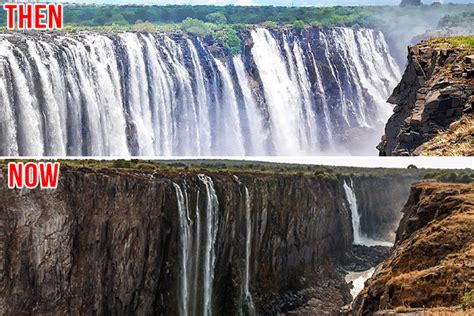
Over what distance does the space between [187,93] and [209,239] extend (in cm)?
3002

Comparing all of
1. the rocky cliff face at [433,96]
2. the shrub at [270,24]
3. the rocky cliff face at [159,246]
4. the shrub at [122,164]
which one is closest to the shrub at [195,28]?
the shrub at [270,24]

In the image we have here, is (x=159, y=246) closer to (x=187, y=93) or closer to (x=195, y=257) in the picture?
(x=195, y=257)

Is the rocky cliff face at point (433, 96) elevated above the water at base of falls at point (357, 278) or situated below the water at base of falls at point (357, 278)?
above

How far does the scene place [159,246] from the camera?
41.4 meters

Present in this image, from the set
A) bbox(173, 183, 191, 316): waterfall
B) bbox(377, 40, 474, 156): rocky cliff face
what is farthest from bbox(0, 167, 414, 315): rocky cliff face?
bbox(377, 40, 474, 156): rocky cliff face

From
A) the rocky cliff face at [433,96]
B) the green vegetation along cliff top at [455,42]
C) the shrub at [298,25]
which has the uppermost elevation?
the shrub at [298,25]

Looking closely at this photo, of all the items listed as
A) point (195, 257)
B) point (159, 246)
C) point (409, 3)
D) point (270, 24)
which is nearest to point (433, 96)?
point (159, 246)

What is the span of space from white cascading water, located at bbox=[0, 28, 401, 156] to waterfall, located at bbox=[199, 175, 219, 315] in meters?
11.9

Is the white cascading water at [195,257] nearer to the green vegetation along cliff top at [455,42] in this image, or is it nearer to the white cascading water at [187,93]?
the white cascading water at [187,93]

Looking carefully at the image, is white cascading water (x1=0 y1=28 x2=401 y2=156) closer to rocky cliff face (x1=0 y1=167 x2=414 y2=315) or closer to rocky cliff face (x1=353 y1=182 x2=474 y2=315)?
rocky cliff face (x1=0 y1=167 x2=414 y2=315)

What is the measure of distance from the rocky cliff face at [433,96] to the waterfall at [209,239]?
46.8 ft

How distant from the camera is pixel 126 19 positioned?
10325cm

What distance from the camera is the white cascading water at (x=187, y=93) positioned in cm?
5419

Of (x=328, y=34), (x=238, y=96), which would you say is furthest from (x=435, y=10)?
(x=238, y=96)
